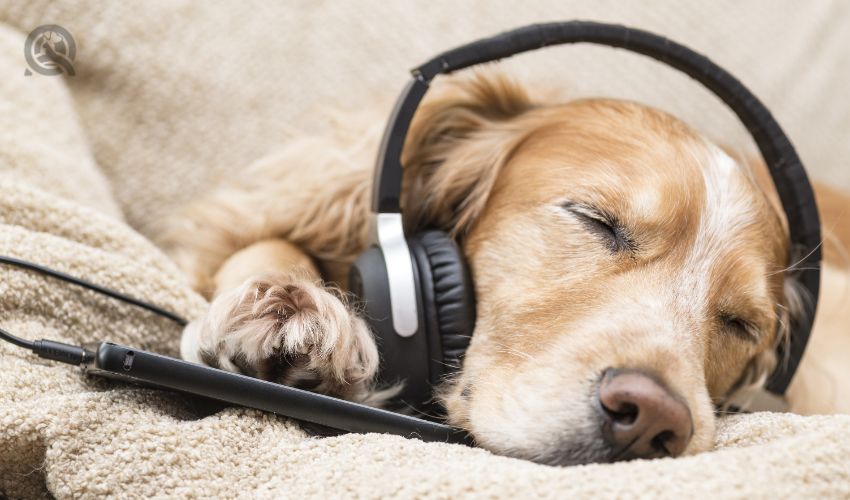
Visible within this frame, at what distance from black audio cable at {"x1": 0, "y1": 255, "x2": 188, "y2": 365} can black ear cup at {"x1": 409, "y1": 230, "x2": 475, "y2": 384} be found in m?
0.43

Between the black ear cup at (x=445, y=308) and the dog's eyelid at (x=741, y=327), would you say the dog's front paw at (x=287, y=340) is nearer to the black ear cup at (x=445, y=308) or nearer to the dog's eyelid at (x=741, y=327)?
the black ear cup at (x=445, y=308)

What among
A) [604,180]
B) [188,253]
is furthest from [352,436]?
[188,253]

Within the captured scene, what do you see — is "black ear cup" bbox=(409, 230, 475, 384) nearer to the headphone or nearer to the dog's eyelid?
the headphone

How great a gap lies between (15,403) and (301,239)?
2.76 ft

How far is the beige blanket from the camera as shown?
36.3 inches

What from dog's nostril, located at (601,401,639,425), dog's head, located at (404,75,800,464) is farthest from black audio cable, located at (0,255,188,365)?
dog's nostril, located at (601,401,639,425)

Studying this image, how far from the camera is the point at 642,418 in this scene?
102 cm

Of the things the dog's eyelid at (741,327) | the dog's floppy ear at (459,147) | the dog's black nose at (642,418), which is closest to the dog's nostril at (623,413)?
the dog's black nose at (642,418)

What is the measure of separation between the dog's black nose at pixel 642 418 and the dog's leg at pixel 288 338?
384 millimetres

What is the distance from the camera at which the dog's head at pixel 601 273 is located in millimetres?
1092

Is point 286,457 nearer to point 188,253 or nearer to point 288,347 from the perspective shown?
point 288,347

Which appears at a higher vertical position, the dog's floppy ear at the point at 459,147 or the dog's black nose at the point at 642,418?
the dog's floppy ear at the point at 459,147

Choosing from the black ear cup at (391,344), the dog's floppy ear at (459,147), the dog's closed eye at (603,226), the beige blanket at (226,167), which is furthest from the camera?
the dog's floppy ear at (459,147)

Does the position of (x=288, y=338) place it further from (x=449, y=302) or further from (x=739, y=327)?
(x=739, y=327)
